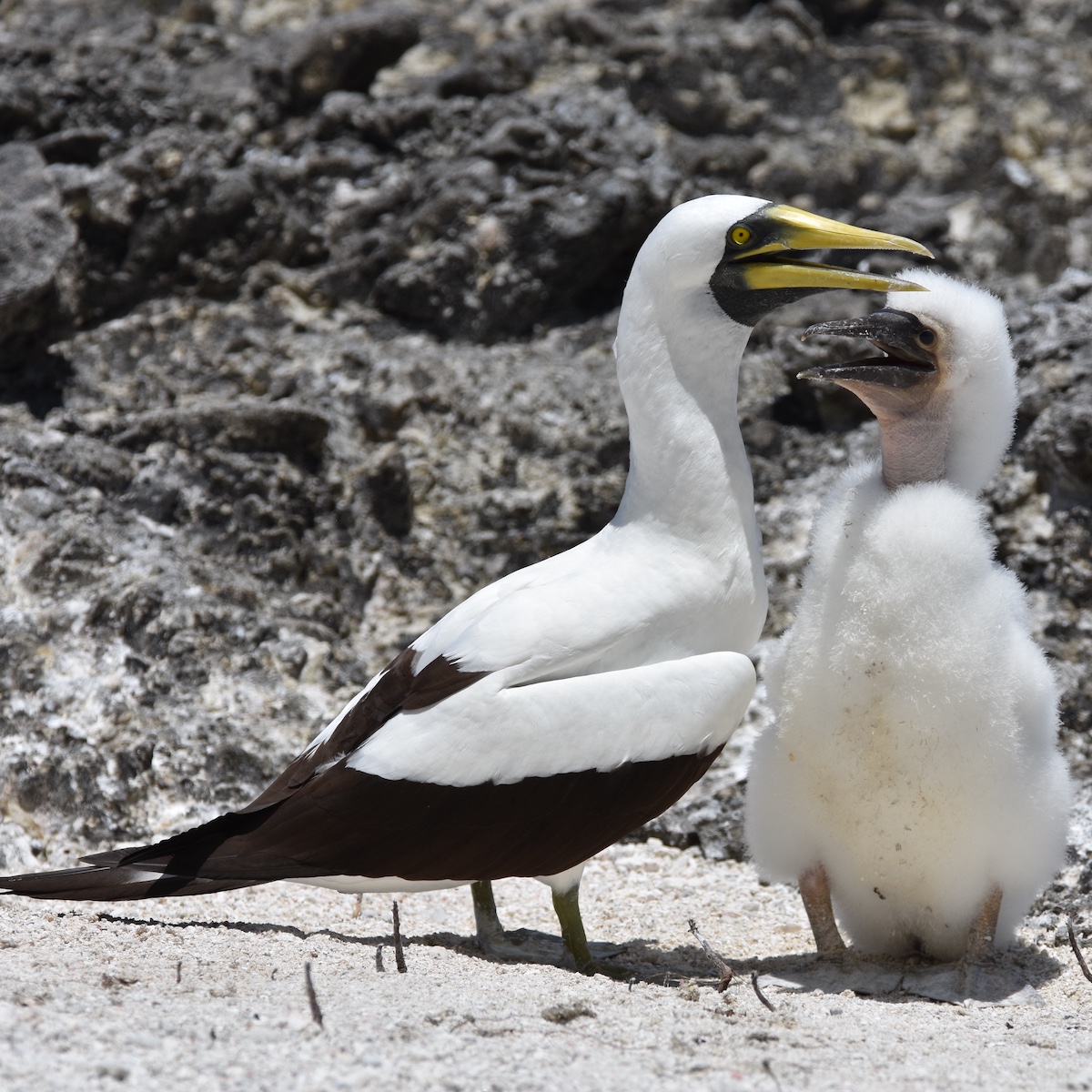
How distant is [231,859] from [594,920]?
1.33m

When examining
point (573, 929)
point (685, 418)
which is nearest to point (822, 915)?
point (573, 929)

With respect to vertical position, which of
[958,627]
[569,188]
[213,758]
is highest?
[569,188]

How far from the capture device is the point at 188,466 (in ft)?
18.0

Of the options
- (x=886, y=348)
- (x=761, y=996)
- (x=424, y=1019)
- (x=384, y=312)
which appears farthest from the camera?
(x=384, y=312)

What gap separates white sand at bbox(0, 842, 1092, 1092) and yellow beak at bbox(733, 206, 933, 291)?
1.87m

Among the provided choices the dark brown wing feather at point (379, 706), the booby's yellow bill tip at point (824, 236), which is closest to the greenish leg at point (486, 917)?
the dark brown wing feather at point (379, 706)

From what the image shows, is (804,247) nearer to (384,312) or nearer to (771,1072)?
(771,1072)

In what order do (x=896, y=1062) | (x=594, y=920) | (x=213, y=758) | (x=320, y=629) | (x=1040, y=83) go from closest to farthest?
(x=896, y=1062)
(x=594, y=920)
(x=213, y=758)
(x=320, y=629)
(x=1040, y=83)

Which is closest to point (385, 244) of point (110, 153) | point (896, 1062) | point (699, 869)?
point (110, 153)

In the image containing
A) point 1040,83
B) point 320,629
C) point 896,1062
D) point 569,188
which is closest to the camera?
point 896,1062

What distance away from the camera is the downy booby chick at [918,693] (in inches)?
132

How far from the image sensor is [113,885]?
3.40m

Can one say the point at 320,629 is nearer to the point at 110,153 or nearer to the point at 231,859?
the point at 231,859

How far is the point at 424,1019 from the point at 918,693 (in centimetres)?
149
